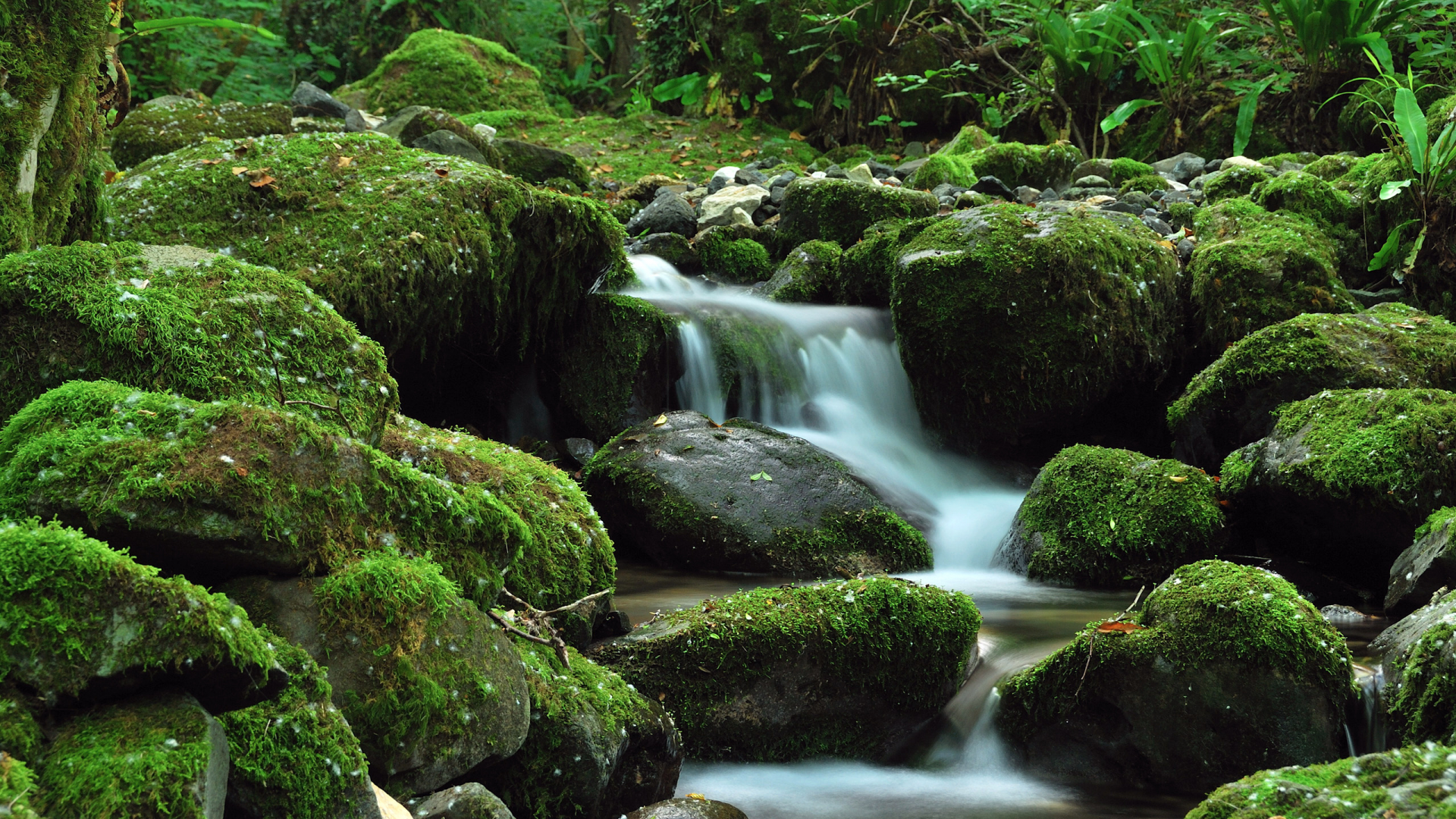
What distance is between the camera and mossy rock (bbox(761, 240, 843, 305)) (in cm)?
817

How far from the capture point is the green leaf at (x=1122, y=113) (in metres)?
11.3

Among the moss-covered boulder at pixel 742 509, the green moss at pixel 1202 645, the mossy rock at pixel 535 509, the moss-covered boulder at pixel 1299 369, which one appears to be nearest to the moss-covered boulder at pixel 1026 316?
the moss-covered boulder at pixel 1299 369

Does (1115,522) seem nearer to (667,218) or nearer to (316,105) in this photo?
(667,218)

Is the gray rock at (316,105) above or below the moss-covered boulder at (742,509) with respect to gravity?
above

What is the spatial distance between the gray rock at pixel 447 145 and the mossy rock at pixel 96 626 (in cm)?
706

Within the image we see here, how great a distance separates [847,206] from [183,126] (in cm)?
505

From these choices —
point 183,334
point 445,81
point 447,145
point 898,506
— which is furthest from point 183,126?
point 445,81

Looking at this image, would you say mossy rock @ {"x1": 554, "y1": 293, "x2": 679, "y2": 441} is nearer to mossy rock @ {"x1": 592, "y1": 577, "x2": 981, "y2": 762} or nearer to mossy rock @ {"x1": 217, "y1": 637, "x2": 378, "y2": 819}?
mossy rock @ {"x1": 592, "y1": 577, "x2": 981, "y2": 762}

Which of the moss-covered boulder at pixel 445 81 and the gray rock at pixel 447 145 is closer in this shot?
the gray rock at pixel 447 145

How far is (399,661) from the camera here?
7.94 ft

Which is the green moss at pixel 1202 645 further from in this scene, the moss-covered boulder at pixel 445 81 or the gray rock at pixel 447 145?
the moss-covered boulder at pixel 445 81

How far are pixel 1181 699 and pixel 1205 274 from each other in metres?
4.39

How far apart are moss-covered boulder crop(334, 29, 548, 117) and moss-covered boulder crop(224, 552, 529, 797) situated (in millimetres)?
12496

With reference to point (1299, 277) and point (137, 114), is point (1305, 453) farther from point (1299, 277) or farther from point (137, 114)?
point (137, 114)
